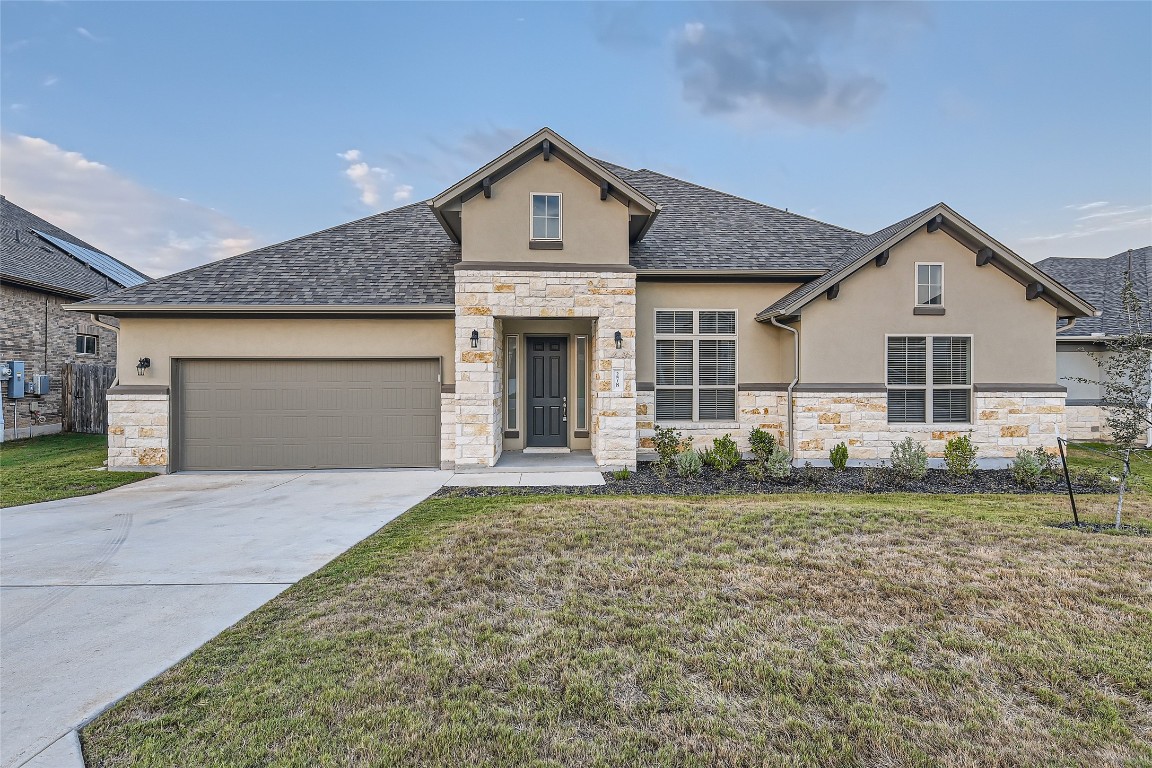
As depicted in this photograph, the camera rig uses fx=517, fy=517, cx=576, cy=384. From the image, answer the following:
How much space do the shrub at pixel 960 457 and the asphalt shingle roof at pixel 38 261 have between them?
22889mm

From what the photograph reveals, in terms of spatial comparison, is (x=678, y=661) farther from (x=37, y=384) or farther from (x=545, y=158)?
(x=37, y=384)

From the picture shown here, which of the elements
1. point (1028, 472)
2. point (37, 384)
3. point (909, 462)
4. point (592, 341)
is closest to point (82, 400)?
point (37, 384)

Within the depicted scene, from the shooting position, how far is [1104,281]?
16.0 meters

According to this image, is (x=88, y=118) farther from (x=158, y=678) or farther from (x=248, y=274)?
(x=158, y=678)

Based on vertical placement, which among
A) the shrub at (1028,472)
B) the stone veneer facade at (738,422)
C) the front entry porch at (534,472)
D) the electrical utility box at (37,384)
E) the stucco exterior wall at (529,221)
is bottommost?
the front entry porch at (534,472)

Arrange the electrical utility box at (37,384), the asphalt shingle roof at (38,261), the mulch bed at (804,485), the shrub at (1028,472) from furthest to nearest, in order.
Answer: the asphalt shingle roof at (38,261), the electrical utility box at (37,384), the shrub at (1028,472), the mulch bed at (804,485)

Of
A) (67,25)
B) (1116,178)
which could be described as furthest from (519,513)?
(1116,178)

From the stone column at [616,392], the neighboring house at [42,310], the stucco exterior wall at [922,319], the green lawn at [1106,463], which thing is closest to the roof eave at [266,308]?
the stone column at [616,392]

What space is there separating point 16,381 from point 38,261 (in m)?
4.57

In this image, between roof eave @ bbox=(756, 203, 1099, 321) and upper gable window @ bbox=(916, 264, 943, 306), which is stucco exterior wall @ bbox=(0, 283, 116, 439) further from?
upper gable window @ bbox=(916, 264, 943, 306)

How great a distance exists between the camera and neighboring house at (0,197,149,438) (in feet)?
46.6

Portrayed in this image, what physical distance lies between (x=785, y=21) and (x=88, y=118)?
16.8 m

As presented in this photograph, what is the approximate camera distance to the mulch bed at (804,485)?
8203mm

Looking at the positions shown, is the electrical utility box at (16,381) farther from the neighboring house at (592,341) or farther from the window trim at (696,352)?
the window trim at (696,352)
